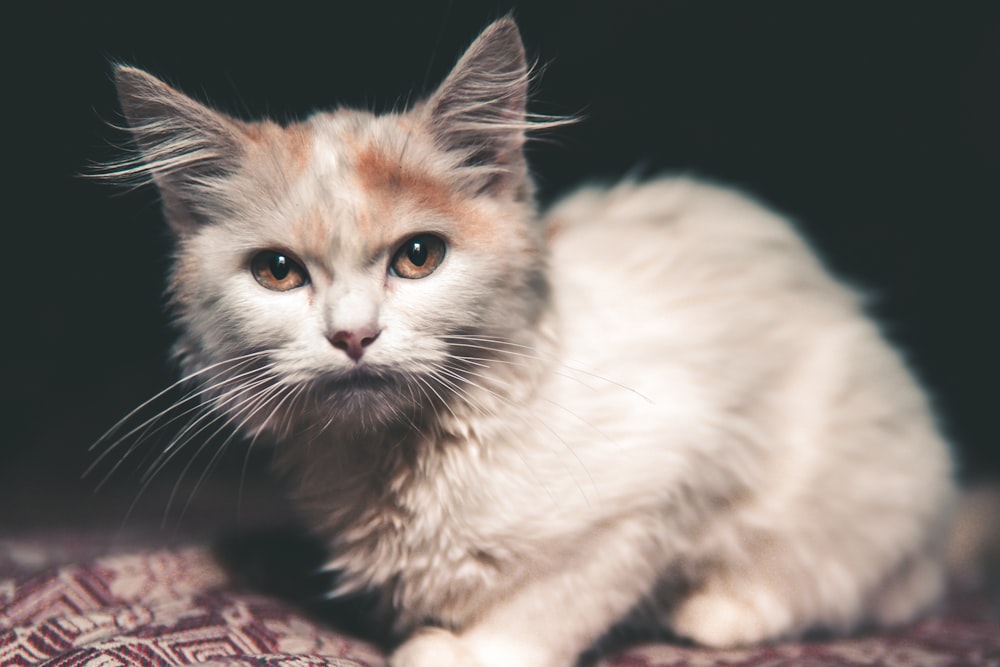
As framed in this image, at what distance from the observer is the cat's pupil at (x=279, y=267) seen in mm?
1284

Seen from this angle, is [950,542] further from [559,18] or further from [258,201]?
[258,201]

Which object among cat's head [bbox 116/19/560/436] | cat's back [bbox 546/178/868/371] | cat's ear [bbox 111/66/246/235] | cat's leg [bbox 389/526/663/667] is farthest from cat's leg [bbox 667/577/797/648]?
cat's ear [bbox 111/66/246/235]

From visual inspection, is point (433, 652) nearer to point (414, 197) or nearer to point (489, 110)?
point (414, 197)

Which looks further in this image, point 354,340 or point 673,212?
point 673,212

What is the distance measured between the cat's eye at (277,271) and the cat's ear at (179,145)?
0.45 ft

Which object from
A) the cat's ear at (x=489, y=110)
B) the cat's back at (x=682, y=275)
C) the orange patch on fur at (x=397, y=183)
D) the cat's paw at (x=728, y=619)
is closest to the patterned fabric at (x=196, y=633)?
the cat's paw at (x=728, y=619)

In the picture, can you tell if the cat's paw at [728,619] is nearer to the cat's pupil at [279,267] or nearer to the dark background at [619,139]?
the dark background at [619,139]

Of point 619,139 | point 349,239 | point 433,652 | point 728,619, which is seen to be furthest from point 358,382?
point 619,139

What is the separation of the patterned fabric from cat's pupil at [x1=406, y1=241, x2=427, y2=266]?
1.93ft

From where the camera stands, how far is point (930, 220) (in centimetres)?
242

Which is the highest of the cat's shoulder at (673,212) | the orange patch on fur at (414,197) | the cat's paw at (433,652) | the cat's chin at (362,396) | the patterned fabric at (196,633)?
the cat's shoulder at (673,212)

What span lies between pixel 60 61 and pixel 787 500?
1.86 m

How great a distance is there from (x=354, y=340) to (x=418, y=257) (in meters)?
0.19

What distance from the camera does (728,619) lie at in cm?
158
